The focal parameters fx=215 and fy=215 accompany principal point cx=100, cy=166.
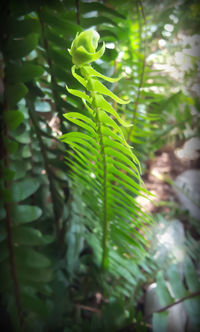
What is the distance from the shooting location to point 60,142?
57 cm

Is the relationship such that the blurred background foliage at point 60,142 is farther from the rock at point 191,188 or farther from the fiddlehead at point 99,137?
the rock at point 191,188

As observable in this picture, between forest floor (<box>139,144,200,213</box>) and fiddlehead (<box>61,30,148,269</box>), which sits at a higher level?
fiddlehead (<box>61,30,148,269</box>)

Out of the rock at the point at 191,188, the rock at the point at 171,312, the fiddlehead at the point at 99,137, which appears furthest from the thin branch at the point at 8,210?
the rock at the point at 191,188

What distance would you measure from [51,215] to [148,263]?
36cm

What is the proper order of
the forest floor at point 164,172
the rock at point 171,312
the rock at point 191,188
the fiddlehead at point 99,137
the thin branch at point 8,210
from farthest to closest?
the forest floor at point 164,172 < the rock at point 191,188 < the rock at point 171,312 < the thin branch at point 8,210 < the fiddlehead at point 99,137

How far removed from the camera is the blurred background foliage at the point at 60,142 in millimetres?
355

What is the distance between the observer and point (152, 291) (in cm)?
81

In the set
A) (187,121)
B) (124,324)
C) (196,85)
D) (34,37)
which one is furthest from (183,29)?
(124,324)

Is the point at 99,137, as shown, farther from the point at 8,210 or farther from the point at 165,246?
the point at 165,246

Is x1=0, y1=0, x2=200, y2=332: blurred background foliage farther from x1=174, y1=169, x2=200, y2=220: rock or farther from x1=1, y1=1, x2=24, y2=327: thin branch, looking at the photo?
x1=174, y1=169, x2=200, y2=220: rock

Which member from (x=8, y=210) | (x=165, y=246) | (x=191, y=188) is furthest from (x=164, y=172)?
(x=8, y=210)

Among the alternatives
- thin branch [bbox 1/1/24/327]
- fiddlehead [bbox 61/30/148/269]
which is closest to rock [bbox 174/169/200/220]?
fiddlehead [bbox 61/30/148/269]

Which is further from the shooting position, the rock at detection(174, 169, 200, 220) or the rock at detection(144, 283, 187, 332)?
the rock at detection(174, 169, 200, 220)

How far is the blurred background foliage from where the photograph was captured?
1.16 feet
